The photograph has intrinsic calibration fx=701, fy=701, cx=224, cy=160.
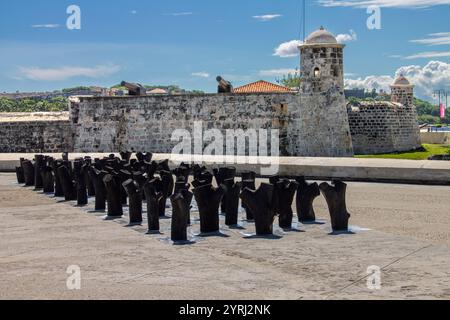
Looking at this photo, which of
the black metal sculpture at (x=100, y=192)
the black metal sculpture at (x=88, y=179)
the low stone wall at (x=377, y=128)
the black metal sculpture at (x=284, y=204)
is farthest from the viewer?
the low stone wall at (x=377, y=128)

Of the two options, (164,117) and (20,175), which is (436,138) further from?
(20,175)

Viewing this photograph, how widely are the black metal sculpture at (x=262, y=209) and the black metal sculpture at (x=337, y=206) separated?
2.49ft

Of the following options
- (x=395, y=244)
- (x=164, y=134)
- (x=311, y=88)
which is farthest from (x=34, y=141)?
(x=395, y=244)

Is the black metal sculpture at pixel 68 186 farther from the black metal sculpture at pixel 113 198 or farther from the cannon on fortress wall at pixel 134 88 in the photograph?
the cannon on fortress wall at pixel 134 88

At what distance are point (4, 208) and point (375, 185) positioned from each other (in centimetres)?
651

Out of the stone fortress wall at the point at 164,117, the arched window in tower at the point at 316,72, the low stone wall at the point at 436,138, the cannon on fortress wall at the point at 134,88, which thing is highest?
the arched window in tower at the point at 316,72

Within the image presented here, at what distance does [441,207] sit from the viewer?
10.1m

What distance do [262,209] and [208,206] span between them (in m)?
0.63

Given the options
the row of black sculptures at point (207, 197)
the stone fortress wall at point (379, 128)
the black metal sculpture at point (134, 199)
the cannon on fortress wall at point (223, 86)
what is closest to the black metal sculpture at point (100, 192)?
the row of black sculptures at point (207, 197)

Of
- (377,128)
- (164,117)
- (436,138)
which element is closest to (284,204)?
(164,117)

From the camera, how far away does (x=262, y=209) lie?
7887mm

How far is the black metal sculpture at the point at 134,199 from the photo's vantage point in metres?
8.80

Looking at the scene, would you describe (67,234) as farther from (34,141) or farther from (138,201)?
(34,141)

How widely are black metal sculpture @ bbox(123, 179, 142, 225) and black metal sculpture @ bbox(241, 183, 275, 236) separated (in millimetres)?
1593
